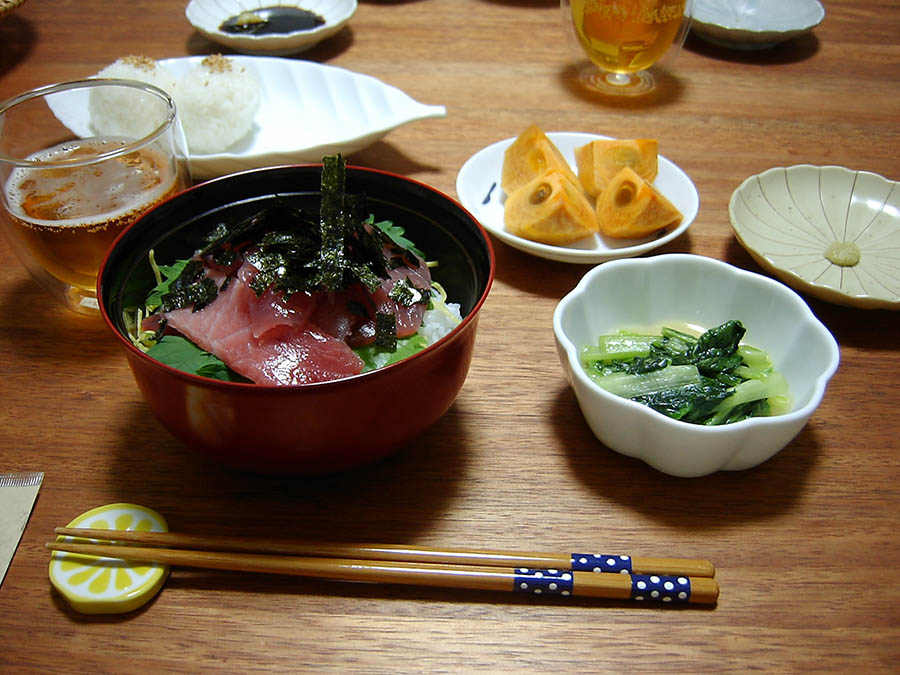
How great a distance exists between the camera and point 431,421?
935mm

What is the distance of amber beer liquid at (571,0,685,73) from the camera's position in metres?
1.85

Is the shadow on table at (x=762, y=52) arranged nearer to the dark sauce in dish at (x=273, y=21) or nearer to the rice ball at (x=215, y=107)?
the dark sauce in dish at (x=273, y=21)

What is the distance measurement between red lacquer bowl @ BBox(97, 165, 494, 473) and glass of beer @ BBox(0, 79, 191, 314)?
6.6 inches

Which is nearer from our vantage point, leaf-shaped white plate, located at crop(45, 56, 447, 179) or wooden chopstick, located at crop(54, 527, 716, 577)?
wooden chopstick, located at crop(54, 527, 716, 577)

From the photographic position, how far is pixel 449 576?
83 cm

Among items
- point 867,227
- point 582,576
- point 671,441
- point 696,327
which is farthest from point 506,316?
point 867,227

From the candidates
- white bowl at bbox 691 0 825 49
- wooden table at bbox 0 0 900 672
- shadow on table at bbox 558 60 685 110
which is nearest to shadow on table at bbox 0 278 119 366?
wooden table at bbox 0 0 900 672

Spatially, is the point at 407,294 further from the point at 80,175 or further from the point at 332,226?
the point at 80,175

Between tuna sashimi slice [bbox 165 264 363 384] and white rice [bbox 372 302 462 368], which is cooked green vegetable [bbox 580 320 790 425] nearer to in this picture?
white rice [bbox 372 302 462 368]

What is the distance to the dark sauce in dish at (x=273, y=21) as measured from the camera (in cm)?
210

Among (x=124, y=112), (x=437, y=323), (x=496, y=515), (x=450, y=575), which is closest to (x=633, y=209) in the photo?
(x=437, y=323)

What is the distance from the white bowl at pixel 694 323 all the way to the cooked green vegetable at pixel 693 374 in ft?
0.14

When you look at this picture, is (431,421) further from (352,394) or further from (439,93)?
(439,93)

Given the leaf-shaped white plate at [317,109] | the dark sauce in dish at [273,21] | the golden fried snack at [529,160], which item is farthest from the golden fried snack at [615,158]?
the dark sauce in dish at [273,21]
